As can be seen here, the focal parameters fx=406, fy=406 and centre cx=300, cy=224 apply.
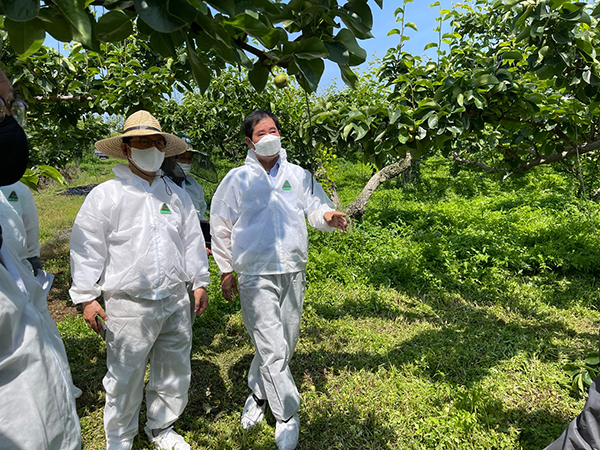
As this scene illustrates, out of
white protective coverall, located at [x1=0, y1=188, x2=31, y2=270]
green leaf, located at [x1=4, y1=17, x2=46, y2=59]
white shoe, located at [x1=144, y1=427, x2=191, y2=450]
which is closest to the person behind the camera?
green leaf, located at [x1=4, y1=17, x2=46, y2=59]

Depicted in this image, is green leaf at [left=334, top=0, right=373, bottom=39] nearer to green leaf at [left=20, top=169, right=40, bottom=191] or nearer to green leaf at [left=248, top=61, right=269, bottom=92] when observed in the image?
green leaf at [left=248, top=61, right=269, bottom=92]

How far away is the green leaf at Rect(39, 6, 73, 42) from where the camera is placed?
2.77 ft

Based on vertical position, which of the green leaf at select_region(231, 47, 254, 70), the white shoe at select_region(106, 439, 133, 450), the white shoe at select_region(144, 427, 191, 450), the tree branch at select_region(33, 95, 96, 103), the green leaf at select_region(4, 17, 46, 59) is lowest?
the white shoe at select_region(144, 427, 191, 450)

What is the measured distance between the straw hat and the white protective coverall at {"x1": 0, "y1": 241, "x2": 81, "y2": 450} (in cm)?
106

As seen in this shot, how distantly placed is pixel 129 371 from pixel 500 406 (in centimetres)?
214

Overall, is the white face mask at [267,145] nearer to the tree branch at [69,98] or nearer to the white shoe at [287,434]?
the white shoe at [287,434]

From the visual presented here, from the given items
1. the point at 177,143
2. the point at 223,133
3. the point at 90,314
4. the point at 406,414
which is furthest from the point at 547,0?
the point at 223,133

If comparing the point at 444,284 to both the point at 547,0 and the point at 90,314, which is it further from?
the point at 90,314

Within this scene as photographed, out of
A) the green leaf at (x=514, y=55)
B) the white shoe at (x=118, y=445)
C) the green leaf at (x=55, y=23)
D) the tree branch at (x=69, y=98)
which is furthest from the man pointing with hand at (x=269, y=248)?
the tree branch at (x=69, y=98)

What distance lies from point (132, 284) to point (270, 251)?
2.47 feet

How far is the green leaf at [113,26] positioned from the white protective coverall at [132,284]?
1.24m

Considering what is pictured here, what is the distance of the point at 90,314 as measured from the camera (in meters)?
1.99

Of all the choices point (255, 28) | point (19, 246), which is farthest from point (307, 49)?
point (19, 246)

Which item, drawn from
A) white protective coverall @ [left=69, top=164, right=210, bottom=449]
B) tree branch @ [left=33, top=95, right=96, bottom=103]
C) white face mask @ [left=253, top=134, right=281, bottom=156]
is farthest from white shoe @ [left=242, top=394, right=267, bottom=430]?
tree branch @ [left=33, top=95, right=96, bottom=103]
